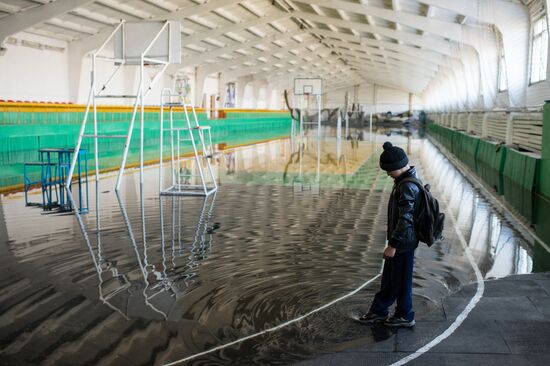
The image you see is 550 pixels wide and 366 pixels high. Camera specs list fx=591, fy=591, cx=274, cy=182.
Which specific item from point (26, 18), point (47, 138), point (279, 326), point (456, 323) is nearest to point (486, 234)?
point (456, 323)

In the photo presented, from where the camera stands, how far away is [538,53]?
784 inches

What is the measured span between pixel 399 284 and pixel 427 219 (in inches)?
21.2

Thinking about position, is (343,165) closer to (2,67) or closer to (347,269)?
(347,269)

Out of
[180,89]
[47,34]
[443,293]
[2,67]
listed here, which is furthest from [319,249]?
[47,34]

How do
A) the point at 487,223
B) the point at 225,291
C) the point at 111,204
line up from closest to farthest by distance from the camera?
the point at 225,291 → the point at 487,223 → the point at 111,204

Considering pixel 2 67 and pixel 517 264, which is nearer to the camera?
pixel 517 264

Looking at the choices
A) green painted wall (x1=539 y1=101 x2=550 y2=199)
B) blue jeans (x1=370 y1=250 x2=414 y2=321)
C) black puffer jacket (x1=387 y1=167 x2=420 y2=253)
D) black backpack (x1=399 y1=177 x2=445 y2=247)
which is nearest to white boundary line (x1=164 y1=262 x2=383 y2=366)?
blue jeans (x1=370 y1=250 x2=414 y2=321)

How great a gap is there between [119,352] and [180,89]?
9605 millimetres

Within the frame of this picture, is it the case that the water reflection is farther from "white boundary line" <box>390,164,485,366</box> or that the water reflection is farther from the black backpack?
the black backpack

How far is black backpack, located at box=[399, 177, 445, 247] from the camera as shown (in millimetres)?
4027

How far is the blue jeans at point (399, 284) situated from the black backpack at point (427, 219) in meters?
0.19

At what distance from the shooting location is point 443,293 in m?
5.12

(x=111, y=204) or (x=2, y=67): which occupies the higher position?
(x=2, y=67)

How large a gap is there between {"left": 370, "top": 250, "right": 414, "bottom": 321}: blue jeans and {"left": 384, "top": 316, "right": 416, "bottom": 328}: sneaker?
26 millimetres
